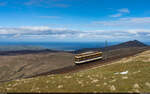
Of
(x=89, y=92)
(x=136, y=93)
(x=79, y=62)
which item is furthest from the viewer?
(x=79, y=62)

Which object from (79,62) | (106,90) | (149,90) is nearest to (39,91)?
(106,90)

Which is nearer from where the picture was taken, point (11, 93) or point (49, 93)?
point (49, 93)

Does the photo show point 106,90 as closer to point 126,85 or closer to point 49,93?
point 126,85

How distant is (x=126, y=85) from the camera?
1772 centimetres

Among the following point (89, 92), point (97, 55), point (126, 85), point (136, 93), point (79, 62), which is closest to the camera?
point (136, 93)

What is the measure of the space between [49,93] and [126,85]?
8.93 meters

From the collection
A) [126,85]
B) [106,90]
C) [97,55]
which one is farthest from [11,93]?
[97,55]

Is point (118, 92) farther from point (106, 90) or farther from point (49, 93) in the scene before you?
point (49, 93)

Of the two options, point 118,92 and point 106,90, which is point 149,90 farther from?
point 106,90

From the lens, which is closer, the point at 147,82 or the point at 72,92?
the point at 72,92

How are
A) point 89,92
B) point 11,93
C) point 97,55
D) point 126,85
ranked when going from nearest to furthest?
1. point 89,92
2. point 126,85
3. point 11,93
4. point 97,55

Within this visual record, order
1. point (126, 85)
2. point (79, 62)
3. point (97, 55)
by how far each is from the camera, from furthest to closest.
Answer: point (97, 55)
point (79, 62)
point (126, 85)

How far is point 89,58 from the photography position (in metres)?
63.5

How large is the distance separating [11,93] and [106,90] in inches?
458
